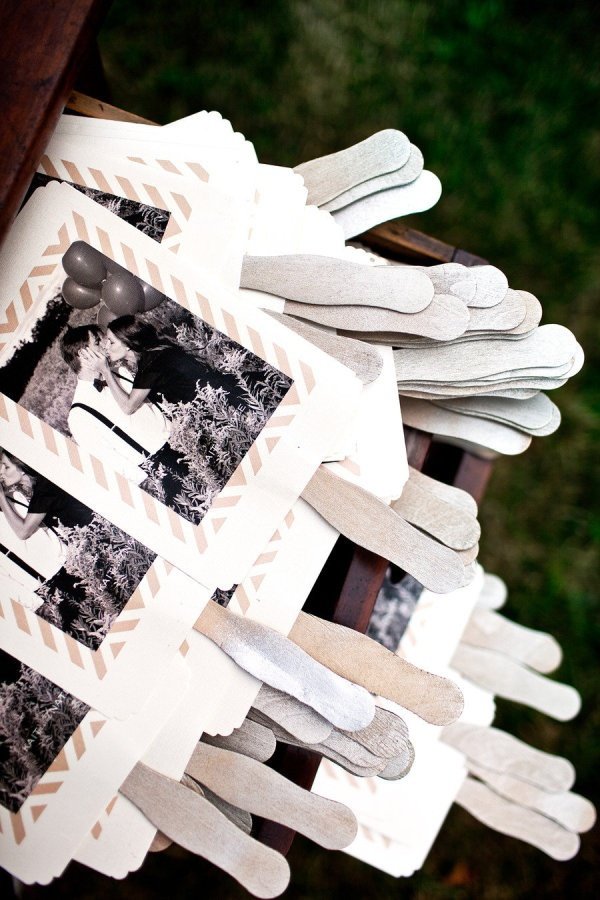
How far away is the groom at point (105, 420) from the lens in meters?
0.51

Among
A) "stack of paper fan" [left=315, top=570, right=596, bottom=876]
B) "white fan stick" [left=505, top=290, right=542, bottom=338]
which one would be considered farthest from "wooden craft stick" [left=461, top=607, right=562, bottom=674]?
"white fan stick" [left=505, top=290, right=542, bottom=338]

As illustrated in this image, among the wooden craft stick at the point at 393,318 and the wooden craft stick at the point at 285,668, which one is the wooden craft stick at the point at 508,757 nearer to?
the wooden craft stick at the point at 285,668

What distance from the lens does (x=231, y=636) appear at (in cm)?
52

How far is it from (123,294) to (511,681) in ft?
2.10

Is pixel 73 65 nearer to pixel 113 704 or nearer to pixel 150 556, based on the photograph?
pixel 150 556

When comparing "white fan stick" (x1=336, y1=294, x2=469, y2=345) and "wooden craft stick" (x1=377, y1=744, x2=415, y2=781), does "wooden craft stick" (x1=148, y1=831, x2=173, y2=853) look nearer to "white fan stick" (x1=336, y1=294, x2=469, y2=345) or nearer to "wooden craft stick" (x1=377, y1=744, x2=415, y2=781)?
"wooden craft stick" (x1=377, y1=744, x2=415, y2=781)

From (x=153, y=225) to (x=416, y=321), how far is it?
216 millimetres

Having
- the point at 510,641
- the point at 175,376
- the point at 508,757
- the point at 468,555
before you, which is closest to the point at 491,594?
the point at 510,641

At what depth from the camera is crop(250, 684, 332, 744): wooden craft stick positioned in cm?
53

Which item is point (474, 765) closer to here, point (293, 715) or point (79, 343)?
point (293, 715)

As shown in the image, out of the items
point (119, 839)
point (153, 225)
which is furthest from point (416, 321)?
point (119, 839)

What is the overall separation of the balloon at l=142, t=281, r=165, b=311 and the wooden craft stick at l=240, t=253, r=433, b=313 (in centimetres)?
7

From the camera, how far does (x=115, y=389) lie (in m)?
0.52

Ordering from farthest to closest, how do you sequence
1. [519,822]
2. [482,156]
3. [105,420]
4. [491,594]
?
1. [482,156]
2. [491,594]
3. [519,822]
4. [105,420]
